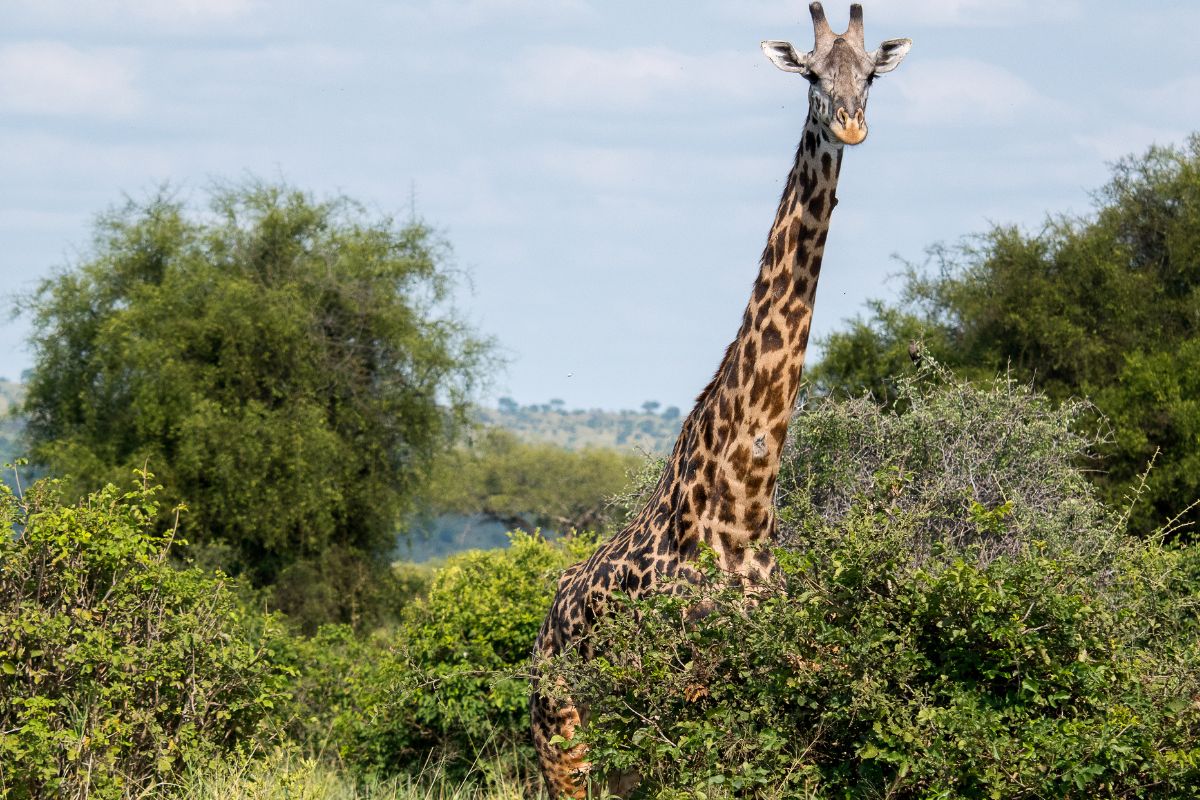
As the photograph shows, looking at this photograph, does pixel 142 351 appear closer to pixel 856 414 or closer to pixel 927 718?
pixel 856 414

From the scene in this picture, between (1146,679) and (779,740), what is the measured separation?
1437 millimetres

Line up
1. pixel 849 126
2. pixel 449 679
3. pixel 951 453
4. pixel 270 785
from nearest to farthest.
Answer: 1. pixel 849 126
2. pixel 270 785
3. pixel 951 453
4. pixel 449 679

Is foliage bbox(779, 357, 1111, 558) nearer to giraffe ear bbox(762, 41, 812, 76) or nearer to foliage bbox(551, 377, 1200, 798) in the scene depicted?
giraffe ear bbox(762, 41, 812, 76)

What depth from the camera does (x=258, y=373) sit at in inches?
1009

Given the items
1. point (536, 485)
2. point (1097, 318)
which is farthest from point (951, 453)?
point (536, 485)

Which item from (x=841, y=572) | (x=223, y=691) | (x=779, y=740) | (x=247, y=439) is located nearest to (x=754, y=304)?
(x=841, y=572)

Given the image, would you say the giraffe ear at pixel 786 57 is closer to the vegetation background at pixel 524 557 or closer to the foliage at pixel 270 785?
the vegetation background at pixel 524 557

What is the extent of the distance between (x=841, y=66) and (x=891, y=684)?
8.76 feet

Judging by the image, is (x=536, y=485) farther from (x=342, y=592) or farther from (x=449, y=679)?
(x=449, y=679)

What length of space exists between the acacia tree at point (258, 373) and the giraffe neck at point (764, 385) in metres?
17.0

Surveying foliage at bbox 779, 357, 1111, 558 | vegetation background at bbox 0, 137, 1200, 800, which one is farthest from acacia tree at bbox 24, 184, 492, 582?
foliage at bbox 779, 357, 1111, 558

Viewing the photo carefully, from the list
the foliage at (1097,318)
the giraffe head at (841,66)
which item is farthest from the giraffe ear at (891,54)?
the foliage at (1097,318)

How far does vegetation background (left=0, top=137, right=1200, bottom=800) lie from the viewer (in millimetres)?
5848

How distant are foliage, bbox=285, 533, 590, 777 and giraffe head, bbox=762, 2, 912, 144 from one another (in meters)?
4.95
